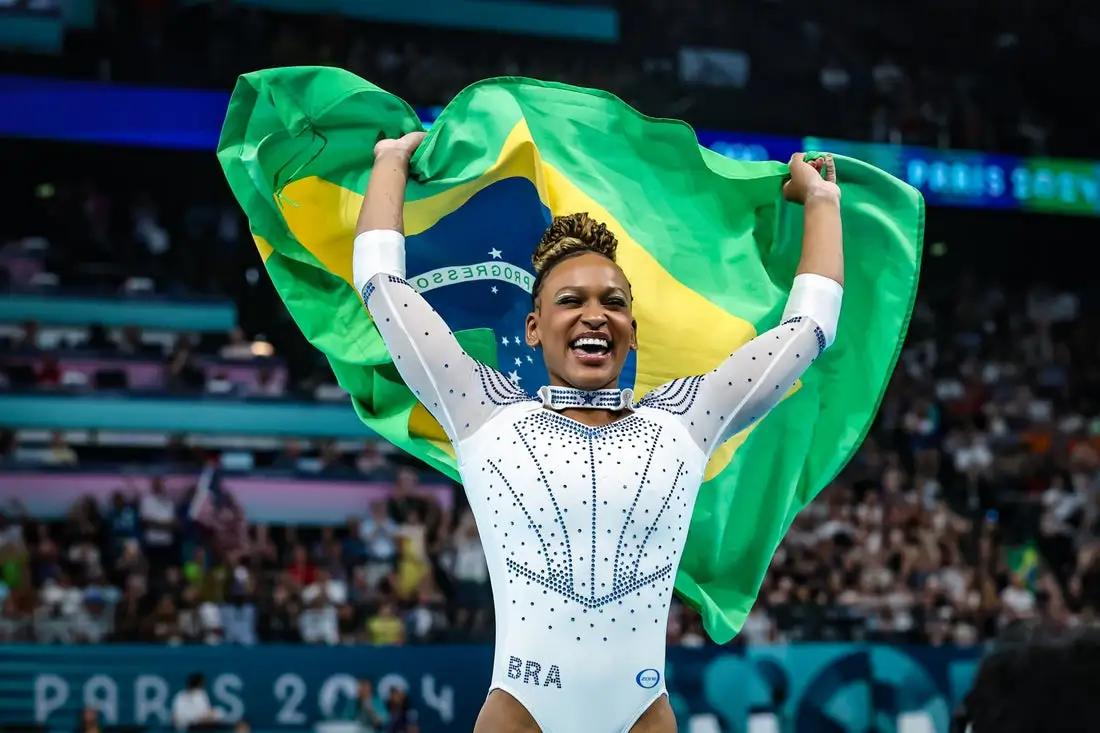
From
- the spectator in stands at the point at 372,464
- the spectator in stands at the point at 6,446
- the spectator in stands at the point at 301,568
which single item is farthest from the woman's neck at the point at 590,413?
the spectator in stands at the point at 6,446

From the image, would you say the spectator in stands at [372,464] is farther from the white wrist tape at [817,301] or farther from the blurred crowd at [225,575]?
the white wrist tape at [817,301]

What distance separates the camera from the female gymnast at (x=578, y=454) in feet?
12.0

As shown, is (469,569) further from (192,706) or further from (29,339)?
Result: (29,339)

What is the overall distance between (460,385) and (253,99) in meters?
1.44

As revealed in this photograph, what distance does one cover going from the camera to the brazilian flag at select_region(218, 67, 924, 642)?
4.68 metres

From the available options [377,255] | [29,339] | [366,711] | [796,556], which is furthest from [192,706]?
[377,255]

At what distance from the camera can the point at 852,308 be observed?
497 cm

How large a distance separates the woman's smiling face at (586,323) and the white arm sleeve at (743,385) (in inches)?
8.2

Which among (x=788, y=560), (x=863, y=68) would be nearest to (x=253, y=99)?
(x=788, y=560)

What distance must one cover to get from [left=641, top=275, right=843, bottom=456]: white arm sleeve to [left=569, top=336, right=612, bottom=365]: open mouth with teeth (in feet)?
0.78

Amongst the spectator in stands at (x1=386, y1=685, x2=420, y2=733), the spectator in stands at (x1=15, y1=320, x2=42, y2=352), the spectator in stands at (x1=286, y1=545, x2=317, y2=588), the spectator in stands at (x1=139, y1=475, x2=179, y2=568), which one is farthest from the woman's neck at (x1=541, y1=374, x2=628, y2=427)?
the spectator in stands at (x1=15, y1=320, x2=42, y2=352)

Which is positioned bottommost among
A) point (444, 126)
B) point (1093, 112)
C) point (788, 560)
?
point (788, 560)

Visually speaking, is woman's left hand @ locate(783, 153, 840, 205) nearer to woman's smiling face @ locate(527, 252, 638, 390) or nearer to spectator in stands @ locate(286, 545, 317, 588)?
woman's smiling face @ locate(527, 252, 638, 390)

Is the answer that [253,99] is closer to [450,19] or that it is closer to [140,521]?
[140,521]
